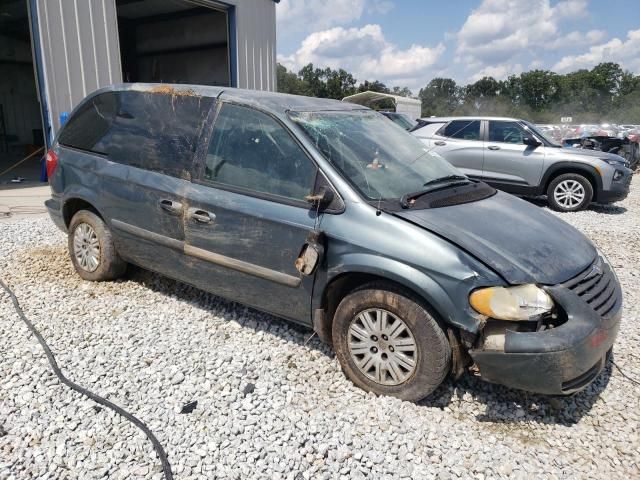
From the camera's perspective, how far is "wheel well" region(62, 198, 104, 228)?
430 cm

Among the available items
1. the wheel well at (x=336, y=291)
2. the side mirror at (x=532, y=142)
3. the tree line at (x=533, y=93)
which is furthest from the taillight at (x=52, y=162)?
the tree line at (x=533, y=93)

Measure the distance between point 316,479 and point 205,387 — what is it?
38.2 inches

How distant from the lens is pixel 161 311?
3869 mm

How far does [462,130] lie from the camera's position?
9547mm

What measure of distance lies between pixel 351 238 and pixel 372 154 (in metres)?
0.76

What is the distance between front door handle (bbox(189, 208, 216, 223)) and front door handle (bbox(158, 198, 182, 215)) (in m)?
0.12

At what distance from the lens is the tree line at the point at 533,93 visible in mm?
45688

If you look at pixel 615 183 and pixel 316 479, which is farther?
pixel 615 183

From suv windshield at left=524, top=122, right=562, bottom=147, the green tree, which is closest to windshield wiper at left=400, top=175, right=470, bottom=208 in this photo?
suv windshield at left=524, top=122, right=562, bottom=147

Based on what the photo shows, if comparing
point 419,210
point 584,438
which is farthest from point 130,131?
point 584,438

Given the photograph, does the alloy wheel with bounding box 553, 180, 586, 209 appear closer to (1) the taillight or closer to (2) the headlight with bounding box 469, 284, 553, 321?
(2) the headlight with bounding box 469, 284, 553, 321

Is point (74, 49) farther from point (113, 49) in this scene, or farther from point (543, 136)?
point (543, 136)

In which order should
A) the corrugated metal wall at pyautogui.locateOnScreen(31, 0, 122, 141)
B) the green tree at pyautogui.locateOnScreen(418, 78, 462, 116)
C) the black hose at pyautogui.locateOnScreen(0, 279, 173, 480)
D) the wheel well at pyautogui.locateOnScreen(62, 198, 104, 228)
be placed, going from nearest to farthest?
the black hose at pyautogui.locateOnScreen(0, 279, 173, 480) < the wheel well at pyautogui.locateOnScreen(62, 198, 104, 228) < the corrugated metal wall at pyautogui.locateOnScreen(31, 0, 122, 141) < the green tree at pyautogui.locateOnScreen(418, 78, 462, 116)

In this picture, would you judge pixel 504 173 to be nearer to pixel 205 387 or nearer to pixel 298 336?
pixel 298 336
